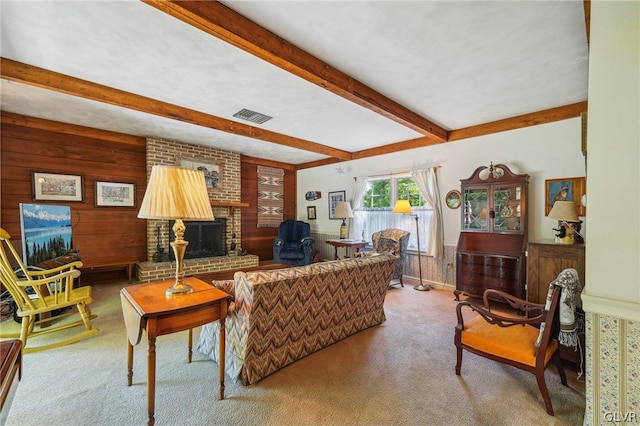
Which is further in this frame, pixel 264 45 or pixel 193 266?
pixel 193 266

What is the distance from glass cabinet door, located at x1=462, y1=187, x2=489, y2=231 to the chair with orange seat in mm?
2090

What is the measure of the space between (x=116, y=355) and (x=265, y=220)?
4563mm

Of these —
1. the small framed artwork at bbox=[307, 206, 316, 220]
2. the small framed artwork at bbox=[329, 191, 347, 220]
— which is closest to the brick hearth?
the small framed artwork at bbox=[307, 206, 316, 220]

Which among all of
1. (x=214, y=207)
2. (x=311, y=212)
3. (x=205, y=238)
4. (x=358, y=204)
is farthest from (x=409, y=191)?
(x=205, y=238)

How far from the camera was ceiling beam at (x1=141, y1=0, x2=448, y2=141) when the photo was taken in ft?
5.73

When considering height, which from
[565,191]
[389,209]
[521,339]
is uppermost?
[565,191]

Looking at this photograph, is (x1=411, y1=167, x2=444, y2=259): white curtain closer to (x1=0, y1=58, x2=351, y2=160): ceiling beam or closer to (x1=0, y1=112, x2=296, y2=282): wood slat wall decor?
(x1=0, y1=58, x2=351, y2=160): ceiling beam

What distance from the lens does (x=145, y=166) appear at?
5.10 metres

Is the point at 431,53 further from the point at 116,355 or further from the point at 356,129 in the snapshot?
the point at 116,355

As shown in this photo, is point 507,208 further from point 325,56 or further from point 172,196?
point 172,196

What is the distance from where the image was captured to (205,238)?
556cm

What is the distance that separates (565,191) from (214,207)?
5701 millimetres

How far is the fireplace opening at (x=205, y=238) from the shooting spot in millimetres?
5312

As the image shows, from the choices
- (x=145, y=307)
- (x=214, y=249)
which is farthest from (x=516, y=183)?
(x=214, y=249)
